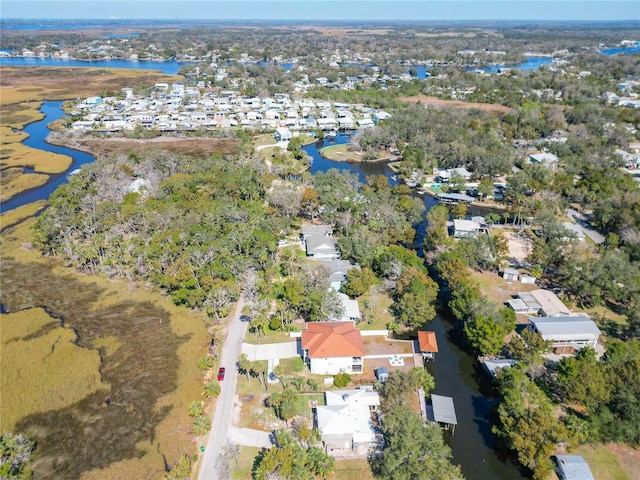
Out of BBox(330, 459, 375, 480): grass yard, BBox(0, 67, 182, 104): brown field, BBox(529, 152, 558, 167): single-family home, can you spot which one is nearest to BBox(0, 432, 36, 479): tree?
BBox(330, 459, 375, 480): grass yard

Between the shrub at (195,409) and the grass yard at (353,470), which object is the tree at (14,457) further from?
the grass yard at (353,470)

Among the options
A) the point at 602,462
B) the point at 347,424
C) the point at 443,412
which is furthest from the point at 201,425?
the point at 602,462

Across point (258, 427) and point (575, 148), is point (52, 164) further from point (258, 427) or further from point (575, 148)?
point (575, 148)

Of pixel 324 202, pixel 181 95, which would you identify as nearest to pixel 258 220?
pixel 324 202

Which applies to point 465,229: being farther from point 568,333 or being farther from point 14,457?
point 14,457

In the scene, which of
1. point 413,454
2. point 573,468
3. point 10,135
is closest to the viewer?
point 413,454

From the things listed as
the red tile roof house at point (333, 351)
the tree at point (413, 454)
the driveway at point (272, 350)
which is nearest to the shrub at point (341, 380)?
the red tile roof house at point (333, 351)
